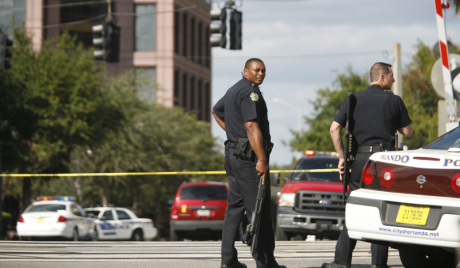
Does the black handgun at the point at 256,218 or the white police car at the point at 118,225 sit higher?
the black handgun at the point at 256,218

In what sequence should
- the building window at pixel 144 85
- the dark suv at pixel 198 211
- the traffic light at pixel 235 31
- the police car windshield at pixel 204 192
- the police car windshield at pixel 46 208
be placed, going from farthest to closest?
1. the building window at pixel 144 85
2. the police car windshield at pixel 46 208
3. the police car windshield at pixel 204 192
4. the dark suv at pixel 198 211
5. the traffic light at pixel 235 31

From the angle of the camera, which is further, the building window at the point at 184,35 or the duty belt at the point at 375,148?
the building window at the point at 184,35

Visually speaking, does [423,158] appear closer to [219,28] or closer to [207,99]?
[219,28]

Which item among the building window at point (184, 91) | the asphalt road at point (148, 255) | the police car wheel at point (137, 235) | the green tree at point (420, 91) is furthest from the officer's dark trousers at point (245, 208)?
the building window at point (184, 91)

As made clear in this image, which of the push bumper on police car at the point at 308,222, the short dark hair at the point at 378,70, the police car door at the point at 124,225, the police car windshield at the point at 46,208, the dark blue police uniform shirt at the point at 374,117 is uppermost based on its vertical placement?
the short dark hair at the point at 378,70

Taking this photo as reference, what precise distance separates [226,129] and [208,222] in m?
12.3

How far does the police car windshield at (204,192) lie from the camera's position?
1898cm

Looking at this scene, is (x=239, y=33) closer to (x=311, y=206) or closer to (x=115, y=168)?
(x=311, y=206)

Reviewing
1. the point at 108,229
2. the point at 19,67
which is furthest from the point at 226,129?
the point at 19,67

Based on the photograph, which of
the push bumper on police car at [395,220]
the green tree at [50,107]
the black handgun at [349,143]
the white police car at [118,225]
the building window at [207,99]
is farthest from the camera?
the building window at [207,99]

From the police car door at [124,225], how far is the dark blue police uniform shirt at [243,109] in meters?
22.0

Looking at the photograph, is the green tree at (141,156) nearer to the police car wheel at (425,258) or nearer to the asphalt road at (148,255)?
the asphalt road at (148,255)

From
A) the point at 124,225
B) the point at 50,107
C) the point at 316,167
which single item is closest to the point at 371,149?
the point at 316,167

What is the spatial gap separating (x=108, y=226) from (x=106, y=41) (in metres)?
12.0
